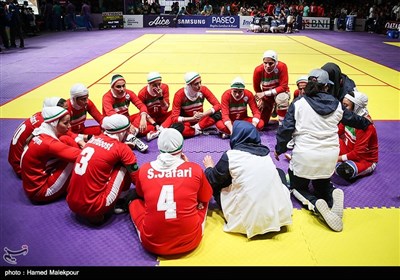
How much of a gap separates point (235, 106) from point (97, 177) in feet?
11.3

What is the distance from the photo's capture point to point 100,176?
12.4 feet

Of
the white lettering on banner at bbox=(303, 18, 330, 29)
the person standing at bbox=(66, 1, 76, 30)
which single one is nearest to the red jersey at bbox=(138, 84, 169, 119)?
the person standing at bbox=(66, 1, 76, 30)

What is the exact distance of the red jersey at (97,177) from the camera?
3705 mm

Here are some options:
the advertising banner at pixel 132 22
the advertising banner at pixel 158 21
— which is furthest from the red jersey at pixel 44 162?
the advertising banner at pixel 132 22

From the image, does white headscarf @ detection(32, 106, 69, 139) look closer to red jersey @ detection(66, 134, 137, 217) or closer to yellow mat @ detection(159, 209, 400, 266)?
red jersey @ detection(66, 134, 137, 217)

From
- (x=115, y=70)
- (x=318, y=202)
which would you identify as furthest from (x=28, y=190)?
(x=115, y=70)

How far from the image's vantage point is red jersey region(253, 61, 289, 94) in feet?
22.5

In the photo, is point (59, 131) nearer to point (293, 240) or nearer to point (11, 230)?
point (11, 230)

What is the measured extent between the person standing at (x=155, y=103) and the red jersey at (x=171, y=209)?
303 centimetres

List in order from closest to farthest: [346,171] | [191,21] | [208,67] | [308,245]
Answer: [308,245] < [346,171] < [208,67] < [191,21]

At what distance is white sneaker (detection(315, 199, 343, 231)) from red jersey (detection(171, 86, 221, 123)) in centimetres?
317

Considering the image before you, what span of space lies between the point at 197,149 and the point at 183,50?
10.5m

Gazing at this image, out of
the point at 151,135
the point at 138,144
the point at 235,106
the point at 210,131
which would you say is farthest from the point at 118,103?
the point at 235,106

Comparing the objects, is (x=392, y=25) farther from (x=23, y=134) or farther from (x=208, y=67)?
(x=23, y=134)
